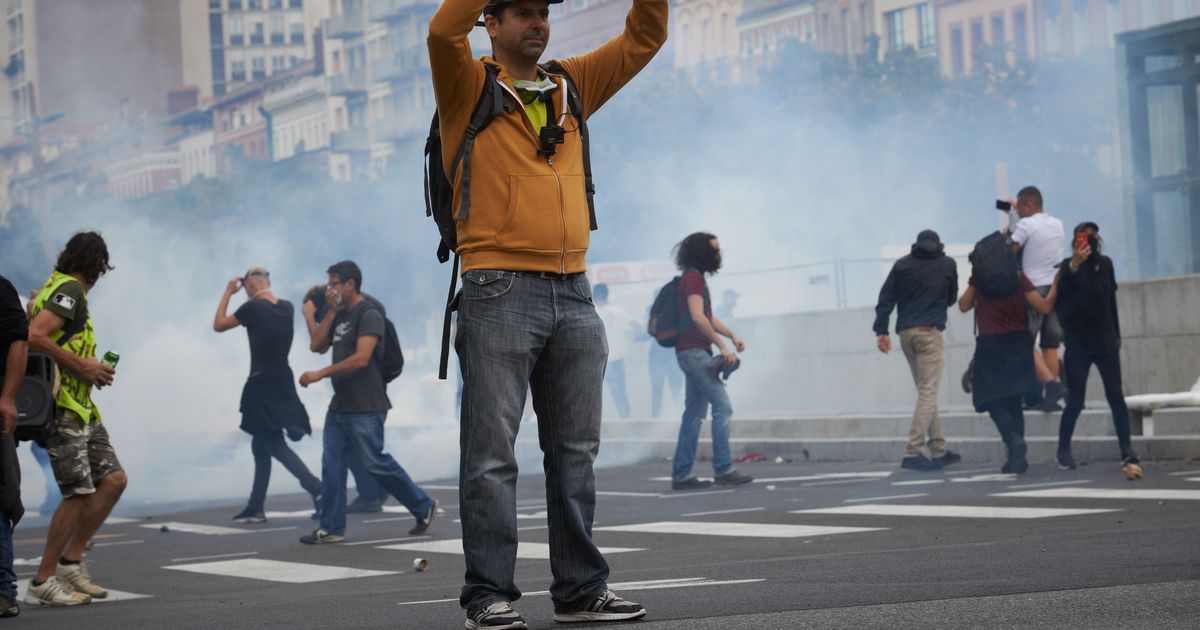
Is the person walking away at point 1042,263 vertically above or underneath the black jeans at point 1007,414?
above

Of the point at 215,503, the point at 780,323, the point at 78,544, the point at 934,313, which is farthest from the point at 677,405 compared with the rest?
the point at 78,544

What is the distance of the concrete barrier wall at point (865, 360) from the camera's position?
54.4ft

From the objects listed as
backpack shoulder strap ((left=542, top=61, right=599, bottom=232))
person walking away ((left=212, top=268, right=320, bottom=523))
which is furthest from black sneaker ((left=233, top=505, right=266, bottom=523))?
backpack shoulder strap ((left=542, top=61, right=599, bottom=232))

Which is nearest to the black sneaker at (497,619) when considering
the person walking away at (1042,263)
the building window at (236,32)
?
the person walking away at (1042,263)

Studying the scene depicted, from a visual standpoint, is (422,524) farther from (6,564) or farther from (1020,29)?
(1020,29)

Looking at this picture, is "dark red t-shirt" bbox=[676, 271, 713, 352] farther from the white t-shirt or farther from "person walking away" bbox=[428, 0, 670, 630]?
"person walking away" bbox=[428, 0, 670, 630]

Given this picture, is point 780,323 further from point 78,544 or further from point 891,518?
point 78,544

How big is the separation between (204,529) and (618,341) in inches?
475

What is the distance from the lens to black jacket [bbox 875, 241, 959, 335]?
50.4ft

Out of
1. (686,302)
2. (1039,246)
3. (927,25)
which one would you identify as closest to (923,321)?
Answer: (1039,246)

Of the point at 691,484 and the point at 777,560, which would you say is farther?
the point at 691,484

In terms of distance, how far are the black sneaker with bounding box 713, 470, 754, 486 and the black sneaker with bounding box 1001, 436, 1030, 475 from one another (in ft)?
6.73

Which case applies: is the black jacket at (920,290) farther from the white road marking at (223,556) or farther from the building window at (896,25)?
the building window at (896,25)

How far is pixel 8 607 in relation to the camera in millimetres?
8422
